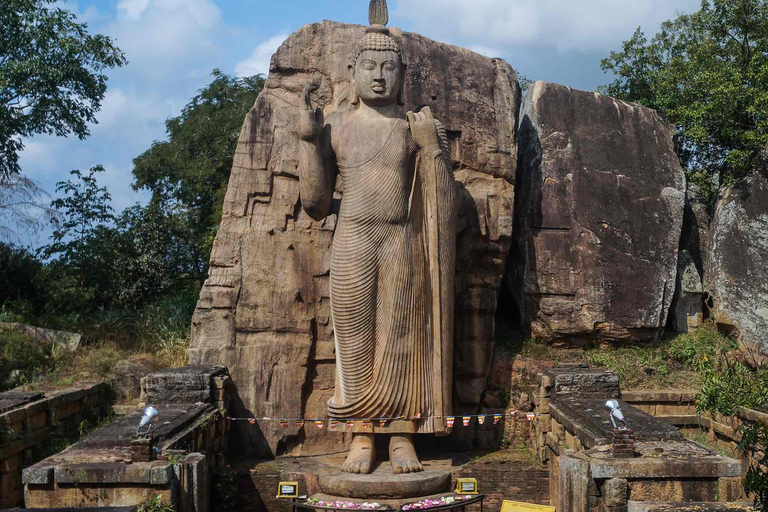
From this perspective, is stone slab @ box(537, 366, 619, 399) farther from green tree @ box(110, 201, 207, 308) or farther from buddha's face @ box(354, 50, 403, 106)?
green tree @ box(110, 201, 207, 308)

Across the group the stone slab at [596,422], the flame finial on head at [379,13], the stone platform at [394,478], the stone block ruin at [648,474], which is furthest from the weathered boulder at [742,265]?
the flame finial on head at [379,13]

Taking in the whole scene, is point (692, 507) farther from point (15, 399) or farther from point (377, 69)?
point (15, 399)

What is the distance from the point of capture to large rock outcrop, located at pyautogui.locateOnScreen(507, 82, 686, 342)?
8641mm

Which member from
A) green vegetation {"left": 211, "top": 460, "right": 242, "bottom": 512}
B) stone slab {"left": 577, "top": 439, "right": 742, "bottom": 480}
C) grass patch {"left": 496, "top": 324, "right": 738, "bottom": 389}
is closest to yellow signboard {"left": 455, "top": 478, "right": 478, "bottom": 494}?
stone slab {"left": 577, "top": 439, "right": 742, "bottom": 480}

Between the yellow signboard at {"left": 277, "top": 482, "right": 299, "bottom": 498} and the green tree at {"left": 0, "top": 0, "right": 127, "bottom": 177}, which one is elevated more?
the green tree at {"left": 0, "top": 0, "right": 127, "bottom": 177}

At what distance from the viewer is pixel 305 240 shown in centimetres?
793

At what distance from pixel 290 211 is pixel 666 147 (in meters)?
4.31

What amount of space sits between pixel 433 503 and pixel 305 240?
9.69 feet

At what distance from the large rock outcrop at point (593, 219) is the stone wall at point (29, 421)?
4654mm

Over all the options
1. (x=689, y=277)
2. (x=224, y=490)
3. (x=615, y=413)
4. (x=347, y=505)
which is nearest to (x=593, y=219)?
(x=689, y=277)

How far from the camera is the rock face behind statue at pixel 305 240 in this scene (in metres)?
7.73

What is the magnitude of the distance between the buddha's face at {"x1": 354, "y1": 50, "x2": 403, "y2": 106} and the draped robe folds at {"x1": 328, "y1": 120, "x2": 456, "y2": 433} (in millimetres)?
313

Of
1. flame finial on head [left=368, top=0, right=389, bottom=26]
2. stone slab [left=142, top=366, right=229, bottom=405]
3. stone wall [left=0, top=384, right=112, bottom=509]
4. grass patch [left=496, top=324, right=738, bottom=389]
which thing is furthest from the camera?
grass patch [left=496, top=324, right=738, bottom=389]

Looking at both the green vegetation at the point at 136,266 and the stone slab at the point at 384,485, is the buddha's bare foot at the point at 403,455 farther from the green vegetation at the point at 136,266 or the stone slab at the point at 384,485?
the green vegetation at the point at 136,266
